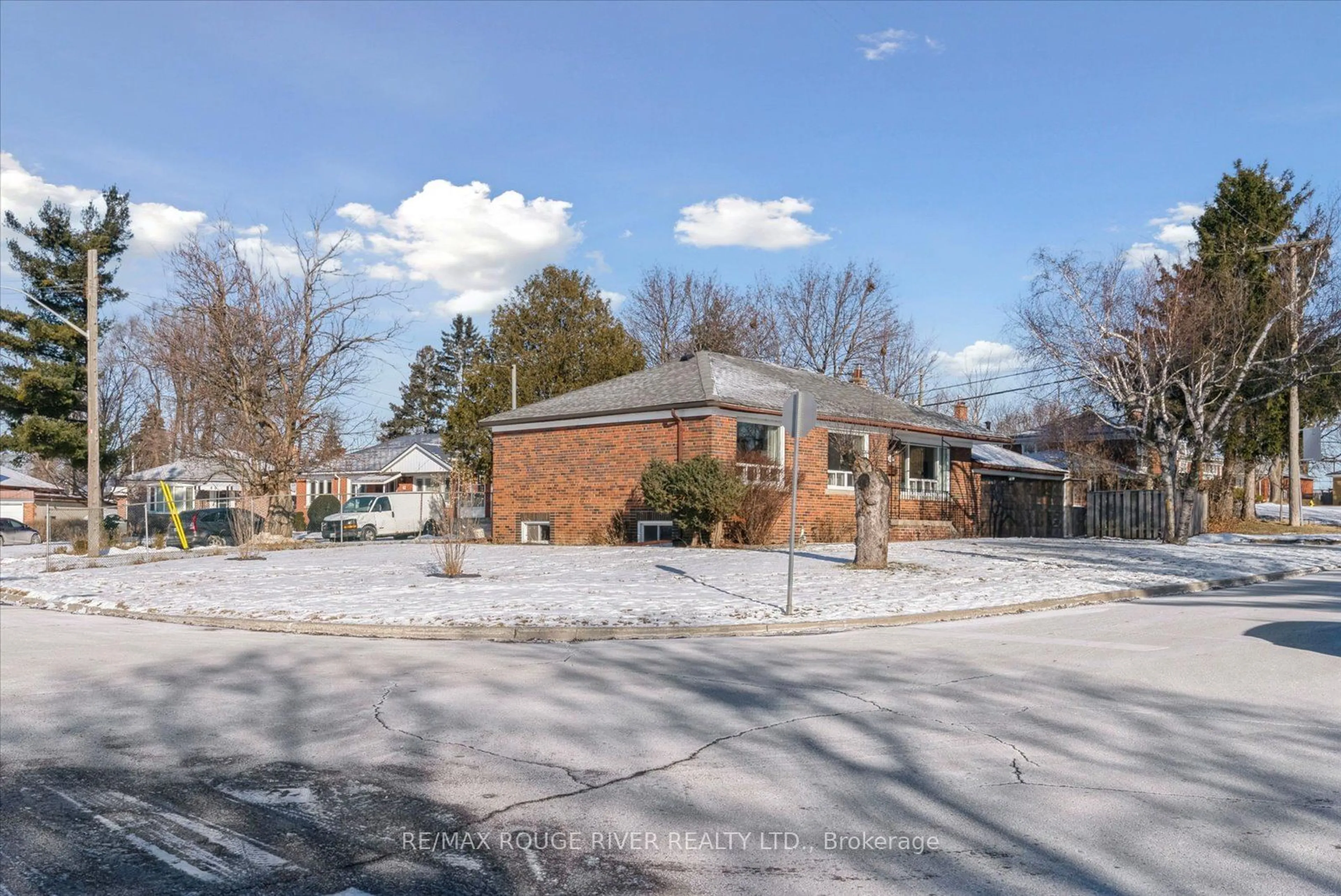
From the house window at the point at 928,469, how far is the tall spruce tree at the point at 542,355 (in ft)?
47.1

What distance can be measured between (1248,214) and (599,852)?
43095 mm

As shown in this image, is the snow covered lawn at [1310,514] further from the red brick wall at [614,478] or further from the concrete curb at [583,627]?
the concrete curb at [583,627]

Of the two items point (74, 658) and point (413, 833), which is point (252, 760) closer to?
point (413, 833)

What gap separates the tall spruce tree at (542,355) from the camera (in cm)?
4091

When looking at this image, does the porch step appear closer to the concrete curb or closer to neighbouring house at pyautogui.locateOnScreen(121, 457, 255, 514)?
the concrete curb

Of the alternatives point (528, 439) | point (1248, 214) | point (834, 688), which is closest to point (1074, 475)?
point (1248, 214)

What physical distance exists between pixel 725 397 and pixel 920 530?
833 cm

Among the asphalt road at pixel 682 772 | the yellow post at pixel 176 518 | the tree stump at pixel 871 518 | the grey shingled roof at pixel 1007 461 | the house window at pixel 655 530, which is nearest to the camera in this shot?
the asphalt road at pixel 682 772

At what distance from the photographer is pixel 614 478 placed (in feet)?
85.7

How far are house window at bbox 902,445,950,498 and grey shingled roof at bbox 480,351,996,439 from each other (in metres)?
0.86

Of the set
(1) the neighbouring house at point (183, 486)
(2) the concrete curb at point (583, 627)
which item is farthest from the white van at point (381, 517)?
(2) the concrete curb at point (583, 627)

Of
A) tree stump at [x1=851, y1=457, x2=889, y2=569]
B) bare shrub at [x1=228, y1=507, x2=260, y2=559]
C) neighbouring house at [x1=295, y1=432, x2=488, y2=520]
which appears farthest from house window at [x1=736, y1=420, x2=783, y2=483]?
neighbouring house at [x1=295, y1=432, x2=488, y2=520]

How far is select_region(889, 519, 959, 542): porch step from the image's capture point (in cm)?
2828

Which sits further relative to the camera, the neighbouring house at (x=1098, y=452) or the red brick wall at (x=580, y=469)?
the neighbouring house at (x=1098, y=452)
